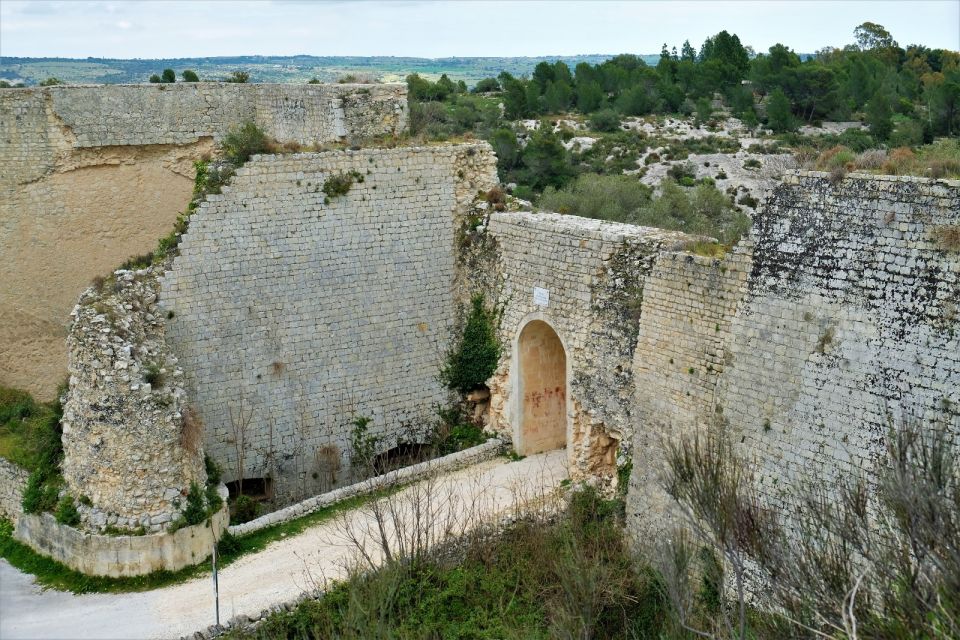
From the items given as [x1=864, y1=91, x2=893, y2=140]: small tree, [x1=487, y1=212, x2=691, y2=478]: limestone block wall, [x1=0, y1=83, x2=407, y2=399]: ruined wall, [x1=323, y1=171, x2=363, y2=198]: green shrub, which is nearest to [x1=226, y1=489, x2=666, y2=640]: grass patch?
[x1=487, y1=212, x2=691, y2=478]: limestone block wall

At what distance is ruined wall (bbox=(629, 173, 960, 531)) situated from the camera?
31.4 ft

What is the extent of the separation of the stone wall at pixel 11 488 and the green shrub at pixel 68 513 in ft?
4.42

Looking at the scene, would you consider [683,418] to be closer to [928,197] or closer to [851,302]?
[851,302]

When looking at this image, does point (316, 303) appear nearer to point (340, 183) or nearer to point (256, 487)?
point (340, 183)

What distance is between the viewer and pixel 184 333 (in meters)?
14.0

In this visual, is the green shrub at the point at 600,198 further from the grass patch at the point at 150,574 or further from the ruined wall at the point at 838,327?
the ruined wall at the point at 838,327

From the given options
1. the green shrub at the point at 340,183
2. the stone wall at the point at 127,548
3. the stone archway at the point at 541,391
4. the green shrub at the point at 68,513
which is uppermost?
the green shrub at the point at 340,183

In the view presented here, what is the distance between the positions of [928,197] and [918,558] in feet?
12.6

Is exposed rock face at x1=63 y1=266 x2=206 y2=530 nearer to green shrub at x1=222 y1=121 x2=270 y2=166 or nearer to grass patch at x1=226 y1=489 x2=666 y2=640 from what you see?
grass patch at x1=226 y1=489 x2=666 y2=640

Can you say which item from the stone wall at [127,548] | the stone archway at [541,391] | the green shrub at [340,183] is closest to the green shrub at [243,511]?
the stone wall at [127,548]

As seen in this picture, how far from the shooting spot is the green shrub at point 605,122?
4197 centimetres

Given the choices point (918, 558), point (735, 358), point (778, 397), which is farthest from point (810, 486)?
point (918, 558)

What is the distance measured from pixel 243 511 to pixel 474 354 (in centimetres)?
447

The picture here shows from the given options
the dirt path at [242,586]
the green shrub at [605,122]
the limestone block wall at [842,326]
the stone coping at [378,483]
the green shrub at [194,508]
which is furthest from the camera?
the green shrub at [605,122]
